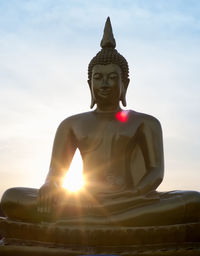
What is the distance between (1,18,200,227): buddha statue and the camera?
4500 mm

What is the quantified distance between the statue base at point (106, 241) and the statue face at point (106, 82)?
179 centimetres

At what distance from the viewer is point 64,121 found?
5.64 meters

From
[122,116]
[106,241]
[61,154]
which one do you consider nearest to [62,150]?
[61,154]

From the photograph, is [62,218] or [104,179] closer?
[62,218]

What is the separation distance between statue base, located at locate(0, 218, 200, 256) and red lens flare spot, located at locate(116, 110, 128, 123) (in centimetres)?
158

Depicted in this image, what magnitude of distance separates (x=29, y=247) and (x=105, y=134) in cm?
167

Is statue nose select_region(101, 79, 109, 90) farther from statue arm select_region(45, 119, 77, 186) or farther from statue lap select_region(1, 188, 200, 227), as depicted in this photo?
statue lap select_region(1, 188, 200, 227)

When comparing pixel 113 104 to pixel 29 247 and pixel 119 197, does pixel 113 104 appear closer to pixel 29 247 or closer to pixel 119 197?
pixel 119 197

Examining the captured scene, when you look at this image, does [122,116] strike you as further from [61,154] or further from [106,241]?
[106,241]

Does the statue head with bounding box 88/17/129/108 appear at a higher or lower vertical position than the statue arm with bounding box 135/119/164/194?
higher

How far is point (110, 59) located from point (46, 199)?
1.99m

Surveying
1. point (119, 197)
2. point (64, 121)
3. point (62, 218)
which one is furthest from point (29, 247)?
point (64, 121)

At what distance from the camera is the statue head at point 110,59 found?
5566mm

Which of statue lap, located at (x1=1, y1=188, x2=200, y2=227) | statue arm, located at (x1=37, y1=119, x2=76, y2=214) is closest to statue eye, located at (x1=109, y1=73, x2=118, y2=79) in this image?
statue arm, located at (x1=37, y1=119, x2=76, y2=214)
